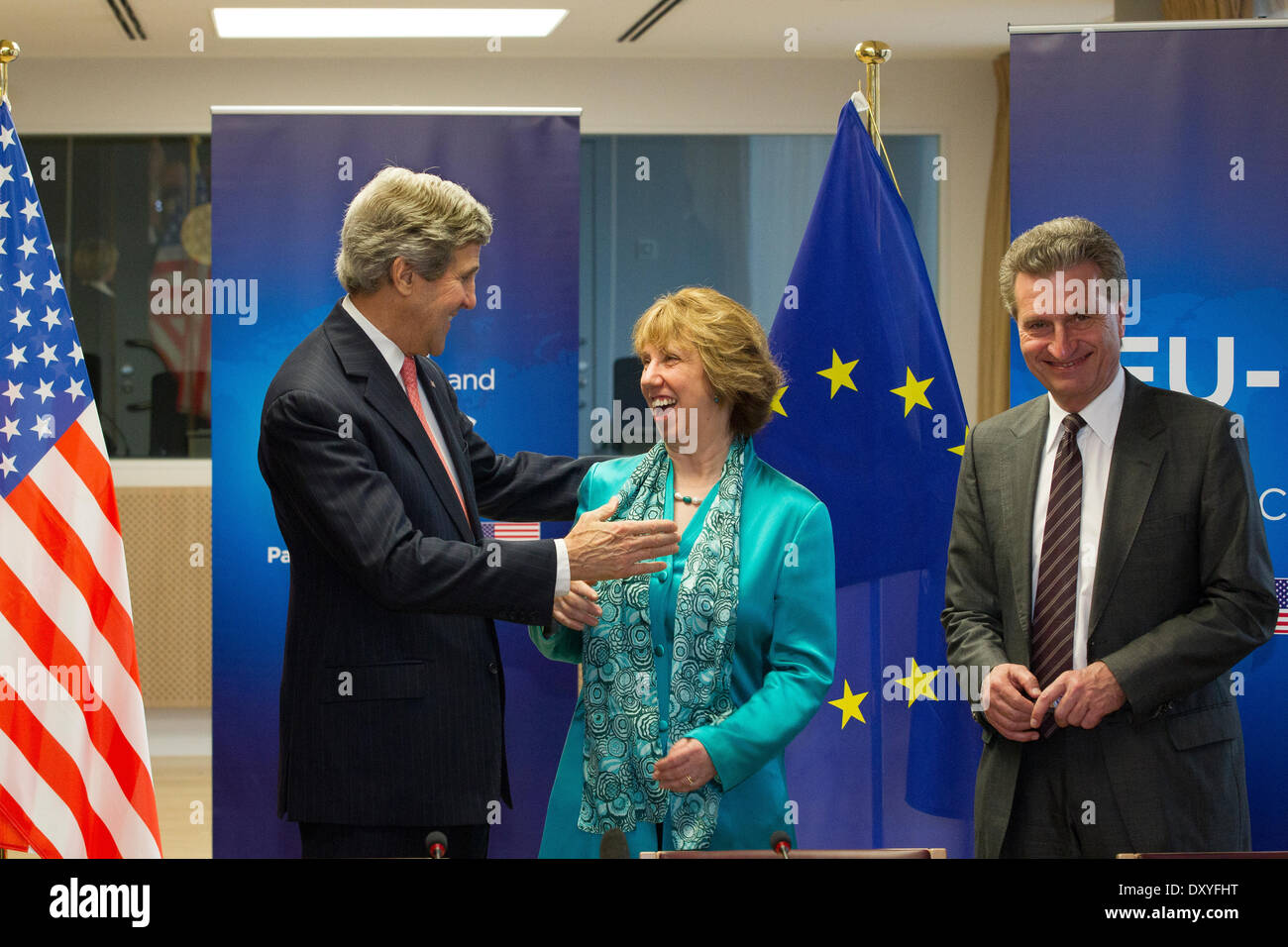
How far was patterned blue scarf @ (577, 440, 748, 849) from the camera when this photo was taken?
7.30 feet

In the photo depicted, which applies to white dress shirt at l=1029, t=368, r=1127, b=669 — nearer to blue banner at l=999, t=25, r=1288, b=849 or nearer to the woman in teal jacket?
the woman in teal jacket

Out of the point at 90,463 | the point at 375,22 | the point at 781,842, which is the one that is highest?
the point at 375,22

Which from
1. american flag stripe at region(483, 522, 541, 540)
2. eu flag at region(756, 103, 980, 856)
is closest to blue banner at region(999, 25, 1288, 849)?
eu flag at region(756, 103, 980, 856)

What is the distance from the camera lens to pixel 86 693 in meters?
3.14

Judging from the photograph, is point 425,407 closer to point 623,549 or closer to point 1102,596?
point 623,549

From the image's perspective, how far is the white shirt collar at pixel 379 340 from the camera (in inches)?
93.0

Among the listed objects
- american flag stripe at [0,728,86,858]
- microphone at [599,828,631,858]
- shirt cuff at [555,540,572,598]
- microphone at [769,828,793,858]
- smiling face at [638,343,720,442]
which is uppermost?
smiling face at [638,343,720,442]

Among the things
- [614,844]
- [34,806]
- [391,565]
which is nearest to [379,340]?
[391,565]

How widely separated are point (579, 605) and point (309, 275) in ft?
5.28

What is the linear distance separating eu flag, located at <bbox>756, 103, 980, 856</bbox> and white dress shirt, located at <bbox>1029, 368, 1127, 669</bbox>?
845 millimetres

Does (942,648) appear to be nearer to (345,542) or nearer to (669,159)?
(345,542)
